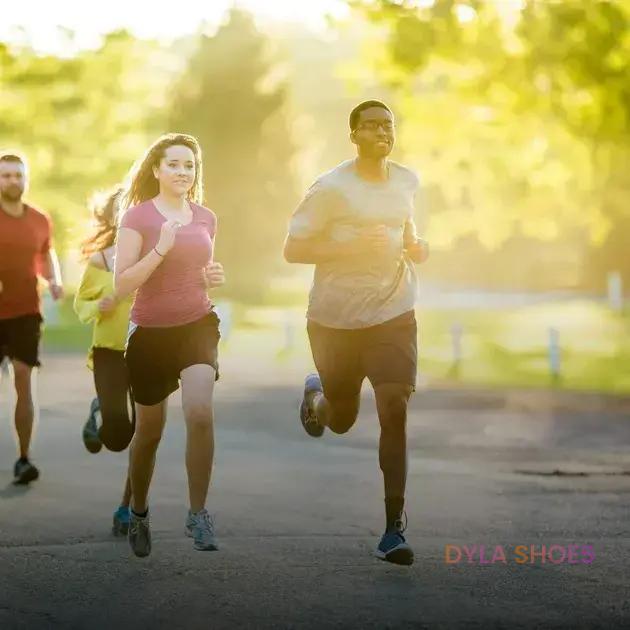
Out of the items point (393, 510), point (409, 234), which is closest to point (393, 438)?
point (393, 510)

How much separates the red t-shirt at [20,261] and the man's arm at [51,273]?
0.09 meters

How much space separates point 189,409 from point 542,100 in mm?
17784

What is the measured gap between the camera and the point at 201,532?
716 cm

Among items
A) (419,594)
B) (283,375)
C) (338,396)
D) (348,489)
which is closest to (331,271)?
(338,396)

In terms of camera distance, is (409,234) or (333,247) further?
(409,234)

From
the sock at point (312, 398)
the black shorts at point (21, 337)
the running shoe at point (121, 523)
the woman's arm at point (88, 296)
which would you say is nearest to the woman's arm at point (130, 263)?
the woman's arm at point (88, 296)

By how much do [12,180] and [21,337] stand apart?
0.99 metres

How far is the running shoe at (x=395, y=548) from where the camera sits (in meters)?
7.03

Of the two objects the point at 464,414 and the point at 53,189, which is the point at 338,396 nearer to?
the point at 464,414

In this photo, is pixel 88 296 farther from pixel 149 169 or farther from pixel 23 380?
pixel 23 380

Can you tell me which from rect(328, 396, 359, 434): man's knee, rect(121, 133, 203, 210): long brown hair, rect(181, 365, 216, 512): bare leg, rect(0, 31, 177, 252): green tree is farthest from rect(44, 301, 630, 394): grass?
rect(181, 365, 216, 512): bare leg

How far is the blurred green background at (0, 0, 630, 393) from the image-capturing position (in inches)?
888

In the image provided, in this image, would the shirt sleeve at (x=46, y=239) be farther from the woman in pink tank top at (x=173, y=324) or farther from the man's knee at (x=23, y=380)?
the woman in pink tank top at (x=173, y=324)

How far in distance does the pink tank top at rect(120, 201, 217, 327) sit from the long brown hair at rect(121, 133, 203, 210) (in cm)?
25
